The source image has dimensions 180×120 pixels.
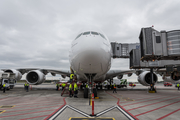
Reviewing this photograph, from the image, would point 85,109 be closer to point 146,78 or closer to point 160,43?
point 160,43

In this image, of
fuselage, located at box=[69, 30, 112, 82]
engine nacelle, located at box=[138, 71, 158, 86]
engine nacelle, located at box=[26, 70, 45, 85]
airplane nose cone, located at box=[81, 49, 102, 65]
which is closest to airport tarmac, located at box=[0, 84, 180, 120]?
fuselage, located at box=[69, 30, 112, 82]

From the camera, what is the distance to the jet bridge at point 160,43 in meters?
8.03

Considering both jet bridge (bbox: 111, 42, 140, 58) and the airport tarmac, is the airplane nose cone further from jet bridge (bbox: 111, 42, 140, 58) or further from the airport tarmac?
jet bridge (bbox: 111, 42, 140, 58)

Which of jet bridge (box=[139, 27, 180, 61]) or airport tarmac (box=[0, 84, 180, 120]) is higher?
jet bridge (box=[139, 27, 180, 61])

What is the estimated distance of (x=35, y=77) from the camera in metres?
15.9

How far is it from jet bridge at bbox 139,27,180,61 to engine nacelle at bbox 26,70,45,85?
1181 centimetres

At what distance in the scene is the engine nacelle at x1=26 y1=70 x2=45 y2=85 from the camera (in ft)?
49.2

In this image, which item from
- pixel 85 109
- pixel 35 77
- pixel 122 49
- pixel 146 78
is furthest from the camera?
pixel 122 49

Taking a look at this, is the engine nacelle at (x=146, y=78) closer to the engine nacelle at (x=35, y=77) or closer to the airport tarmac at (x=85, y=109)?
the airport tarmac at (x=85, y=109)

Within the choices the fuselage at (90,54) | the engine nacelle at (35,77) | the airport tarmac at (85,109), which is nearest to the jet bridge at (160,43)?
the airport tarmac at (85,109)

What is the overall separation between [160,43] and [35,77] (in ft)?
46.0

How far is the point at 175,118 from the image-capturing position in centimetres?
448

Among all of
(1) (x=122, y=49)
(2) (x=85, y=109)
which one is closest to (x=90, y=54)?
(2) (x=85, y=109)

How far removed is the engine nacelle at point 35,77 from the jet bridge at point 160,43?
11.8 meters
